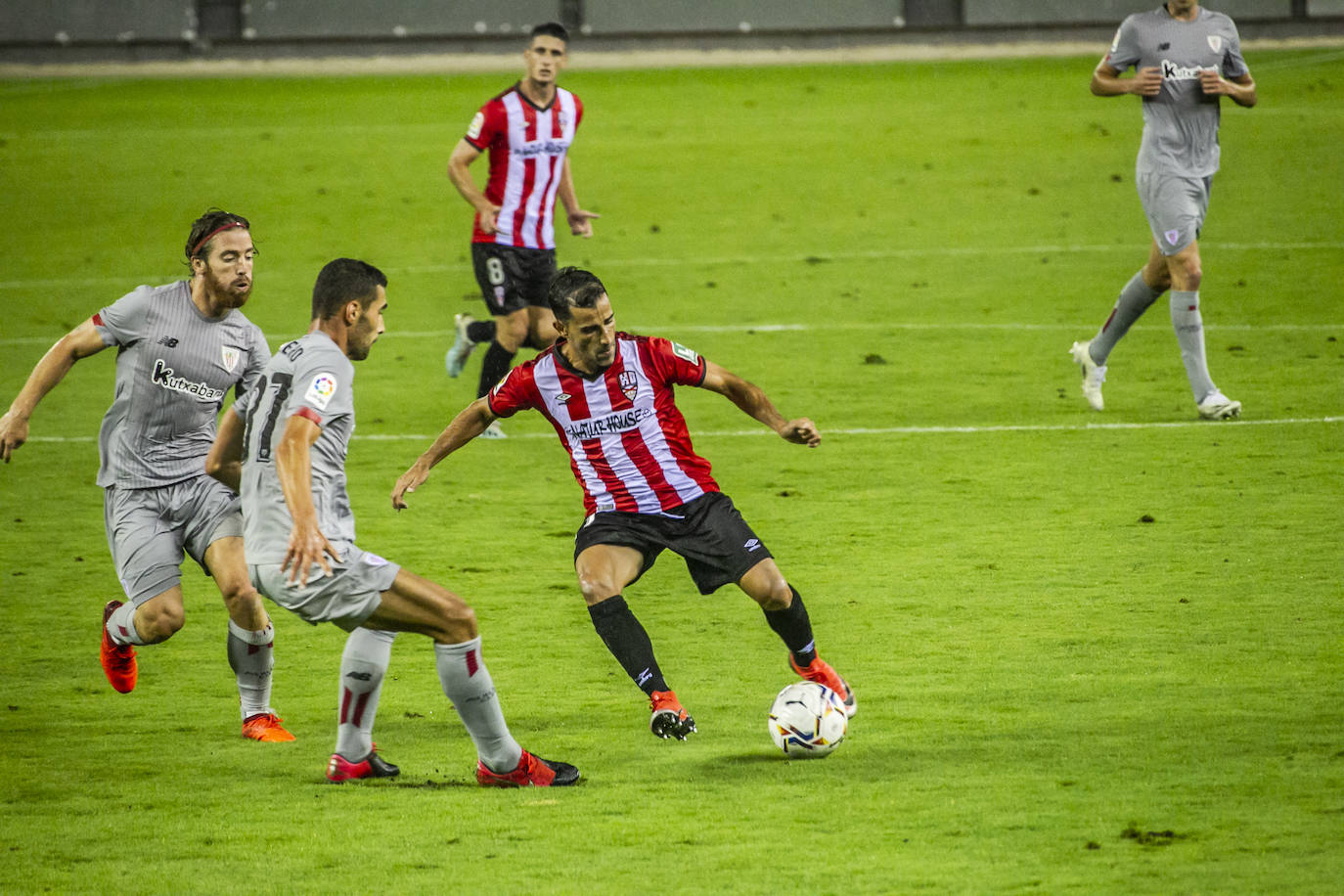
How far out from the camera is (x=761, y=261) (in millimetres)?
18594

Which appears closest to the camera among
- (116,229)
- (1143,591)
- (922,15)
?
(1143,591)

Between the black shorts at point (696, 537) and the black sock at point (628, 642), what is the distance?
0.24 meters

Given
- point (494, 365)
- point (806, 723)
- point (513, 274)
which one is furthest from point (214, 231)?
point (513, 274)

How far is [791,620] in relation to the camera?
257 inches

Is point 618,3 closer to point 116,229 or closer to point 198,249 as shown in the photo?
point 116,229

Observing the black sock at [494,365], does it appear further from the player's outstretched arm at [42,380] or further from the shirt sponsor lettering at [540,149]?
the player's outstretched arm at [42,380]

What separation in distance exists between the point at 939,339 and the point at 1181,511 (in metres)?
5.49

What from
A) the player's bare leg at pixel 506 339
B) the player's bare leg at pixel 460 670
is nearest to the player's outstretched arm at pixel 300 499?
the player's bare leg at pixel 460 670

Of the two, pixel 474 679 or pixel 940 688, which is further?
pixel 940 688

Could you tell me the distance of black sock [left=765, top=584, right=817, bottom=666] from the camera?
652 centimetres

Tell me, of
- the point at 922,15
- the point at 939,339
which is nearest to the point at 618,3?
the point at 922,15

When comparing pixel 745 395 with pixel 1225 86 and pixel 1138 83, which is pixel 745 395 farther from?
pixel 1225 86

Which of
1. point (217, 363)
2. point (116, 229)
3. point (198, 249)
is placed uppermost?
point (198, 249)

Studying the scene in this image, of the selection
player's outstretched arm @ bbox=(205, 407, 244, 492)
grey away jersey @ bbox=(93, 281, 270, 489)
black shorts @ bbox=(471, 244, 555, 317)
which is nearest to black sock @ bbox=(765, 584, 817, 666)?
player's outstretched arm @ bbox=(205, 407, 244, 492)
